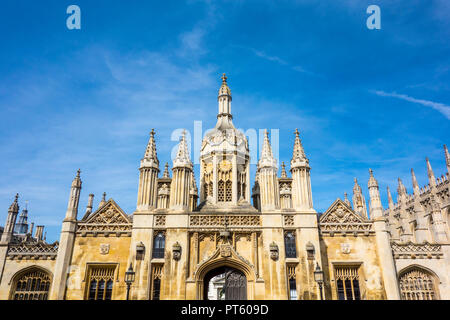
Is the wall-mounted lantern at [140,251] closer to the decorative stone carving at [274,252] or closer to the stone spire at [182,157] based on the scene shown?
the stone spire at [182,157]

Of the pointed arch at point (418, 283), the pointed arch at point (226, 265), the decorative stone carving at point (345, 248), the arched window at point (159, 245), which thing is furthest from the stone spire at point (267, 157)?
the pointed arch at point (418, 283)

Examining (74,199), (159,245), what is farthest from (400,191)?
(74,199)

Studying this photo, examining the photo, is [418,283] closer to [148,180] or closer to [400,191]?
[148,180]

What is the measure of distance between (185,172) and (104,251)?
8.25 metres

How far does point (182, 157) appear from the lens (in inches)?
1032

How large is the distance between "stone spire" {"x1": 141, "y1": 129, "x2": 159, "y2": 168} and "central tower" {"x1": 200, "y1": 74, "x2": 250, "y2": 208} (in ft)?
19.6

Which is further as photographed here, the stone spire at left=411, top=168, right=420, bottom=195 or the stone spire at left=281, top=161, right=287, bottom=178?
the stone spire at left=411, top=168, right=420, bottom=195

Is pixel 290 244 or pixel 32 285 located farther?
pixel 32 285

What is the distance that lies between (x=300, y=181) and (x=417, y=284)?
1177cm

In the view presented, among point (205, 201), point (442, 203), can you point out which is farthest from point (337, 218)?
point (442, 203)

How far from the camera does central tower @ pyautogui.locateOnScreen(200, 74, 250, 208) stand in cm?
2964

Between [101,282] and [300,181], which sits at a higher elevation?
[300,181]

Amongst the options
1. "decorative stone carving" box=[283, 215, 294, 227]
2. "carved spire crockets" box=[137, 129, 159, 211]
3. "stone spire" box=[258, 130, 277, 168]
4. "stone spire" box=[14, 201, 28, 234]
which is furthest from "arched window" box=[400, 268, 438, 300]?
"stone spire" box=[14, 201, 28, 234]

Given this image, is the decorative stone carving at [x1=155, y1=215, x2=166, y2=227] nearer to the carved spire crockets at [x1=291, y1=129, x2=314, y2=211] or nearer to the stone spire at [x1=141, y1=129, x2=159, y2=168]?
the stone spire at [x1=141, y1=129, x2=159, y2=168]
